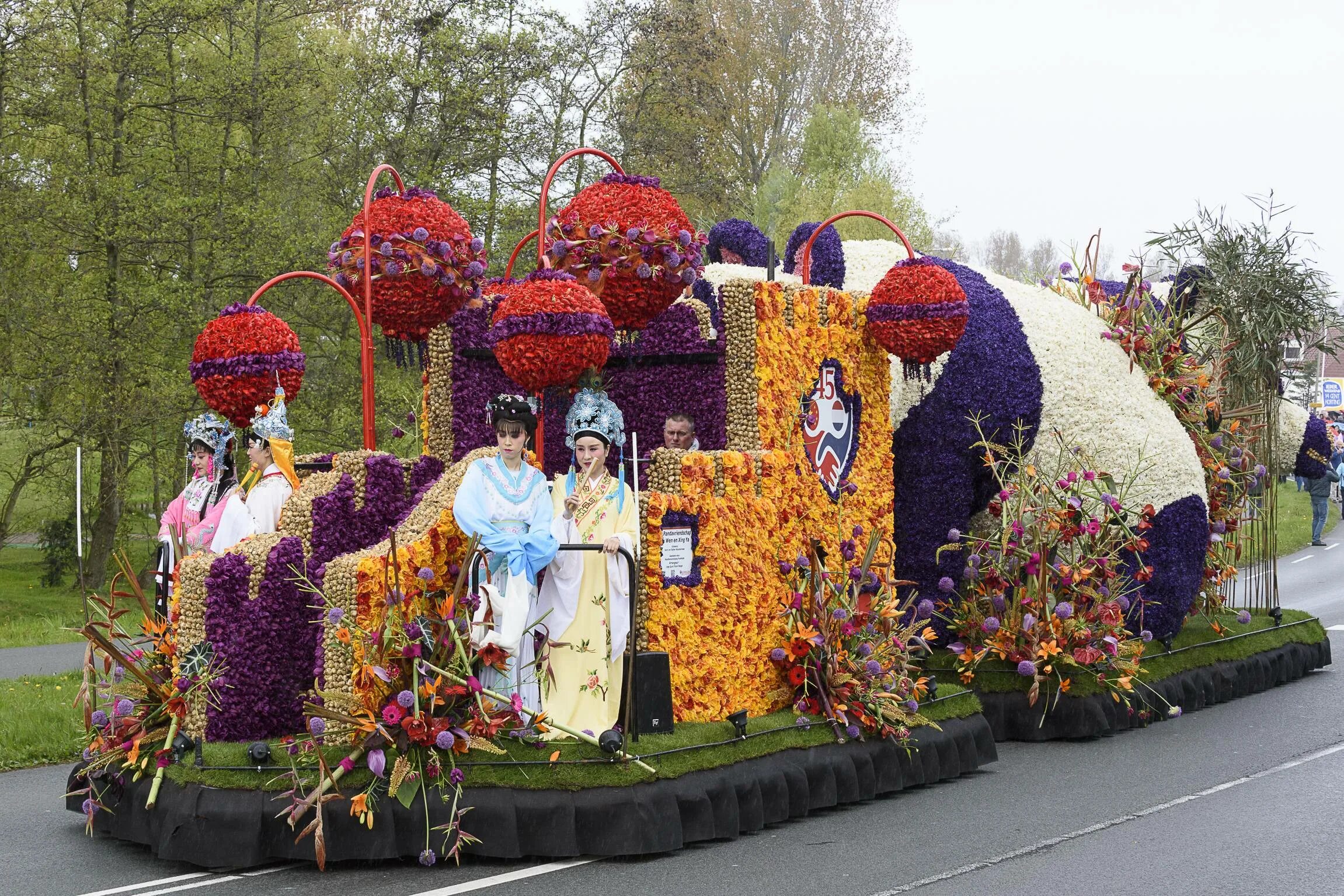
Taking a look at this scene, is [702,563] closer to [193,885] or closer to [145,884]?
[193,885]

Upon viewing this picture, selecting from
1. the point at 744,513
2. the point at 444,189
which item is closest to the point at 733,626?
the point at 744,513

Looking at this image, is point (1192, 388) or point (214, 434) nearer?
point (214, 434)

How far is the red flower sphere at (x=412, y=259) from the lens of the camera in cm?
816

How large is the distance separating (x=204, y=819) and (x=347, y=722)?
782 mm

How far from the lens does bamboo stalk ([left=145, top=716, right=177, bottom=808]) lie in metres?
6.57

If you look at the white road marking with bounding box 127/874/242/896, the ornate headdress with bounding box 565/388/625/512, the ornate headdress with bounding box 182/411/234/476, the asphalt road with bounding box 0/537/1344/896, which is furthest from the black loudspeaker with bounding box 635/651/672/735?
the ornate headdress with bounding box 182/411/234/476

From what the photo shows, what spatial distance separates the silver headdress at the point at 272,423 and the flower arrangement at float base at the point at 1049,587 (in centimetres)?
446

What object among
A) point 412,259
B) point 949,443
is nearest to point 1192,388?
point 949,443

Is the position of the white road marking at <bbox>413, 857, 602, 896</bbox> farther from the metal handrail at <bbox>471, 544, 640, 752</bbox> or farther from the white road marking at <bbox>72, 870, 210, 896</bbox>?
the white road marking at <bbox>72, 870, 210, 896</bbox>

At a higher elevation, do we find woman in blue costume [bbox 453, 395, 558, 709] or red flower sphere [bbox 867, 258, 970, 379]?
red flower sphere [bbox 867, 258, 970, 379]

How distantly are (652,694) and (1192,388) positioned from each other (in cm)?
637

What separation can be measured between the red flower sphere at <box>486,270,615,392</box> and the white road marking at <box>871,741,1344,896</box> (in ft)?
9.41

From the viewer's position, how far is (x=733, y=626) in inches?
302

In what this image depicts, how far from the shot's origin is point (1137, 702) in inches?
407
